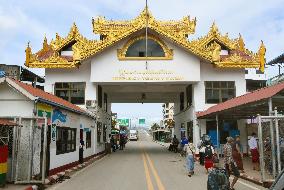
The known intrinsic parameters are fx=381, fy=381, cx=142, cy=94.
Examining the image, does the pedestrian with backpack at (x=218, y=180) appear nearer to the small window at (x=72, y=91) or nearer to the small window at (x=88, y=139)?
the small window at (x=88, y=139)

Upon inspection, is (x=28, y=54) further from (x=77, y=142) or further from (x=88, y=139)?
(x=77, y=142)

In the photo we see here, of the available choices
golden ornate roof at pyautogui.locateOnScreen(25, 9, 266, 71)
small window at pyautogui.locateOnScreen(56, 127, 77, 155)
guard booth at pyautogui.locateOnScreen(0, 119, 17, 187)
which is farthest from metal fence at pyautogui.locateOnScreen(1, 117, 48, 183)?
golden ornate roof at pyautogui.locateOnScreen(25, 9, 266, 71)

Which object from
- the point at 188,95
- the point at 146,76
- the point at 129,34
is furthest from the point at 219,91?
the point at 129,34

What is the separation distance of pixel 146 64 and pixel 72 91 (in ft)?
19.9

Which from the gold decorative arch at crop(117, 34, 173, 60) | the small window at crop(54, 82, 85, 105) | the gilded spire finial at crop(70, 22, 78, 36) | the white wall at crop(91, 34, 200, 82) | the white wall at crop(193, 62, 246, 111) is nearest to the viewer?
the white wall at crop(91, 34, 200, 82)

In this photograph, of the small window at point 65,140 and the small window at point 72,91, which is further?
the small window at point 72,91

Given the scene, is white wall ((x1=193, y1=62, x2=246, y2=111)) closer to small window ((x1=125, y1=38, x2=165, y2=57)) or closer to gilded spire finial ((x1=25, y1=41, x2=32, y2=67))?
small window ((x1=125, y1=38, x2=165, y2=57))

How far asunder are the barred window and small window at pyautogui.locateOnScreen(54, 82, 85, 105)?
30.8 feet

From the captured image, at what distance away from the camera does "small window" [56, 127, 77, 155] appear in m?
17.0

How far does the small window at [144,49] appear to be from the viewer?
27719 mm

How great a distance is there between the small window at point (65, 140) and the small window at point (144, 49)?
921 centimetres

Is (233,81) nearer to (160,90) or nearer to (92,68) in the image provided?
(160,90)

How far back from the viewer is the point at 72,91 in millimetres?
28719

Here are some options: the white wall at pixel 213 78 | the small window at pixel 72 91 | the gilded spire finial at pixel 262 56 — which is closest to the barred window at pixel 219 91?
the white wall at pixel 213 78
